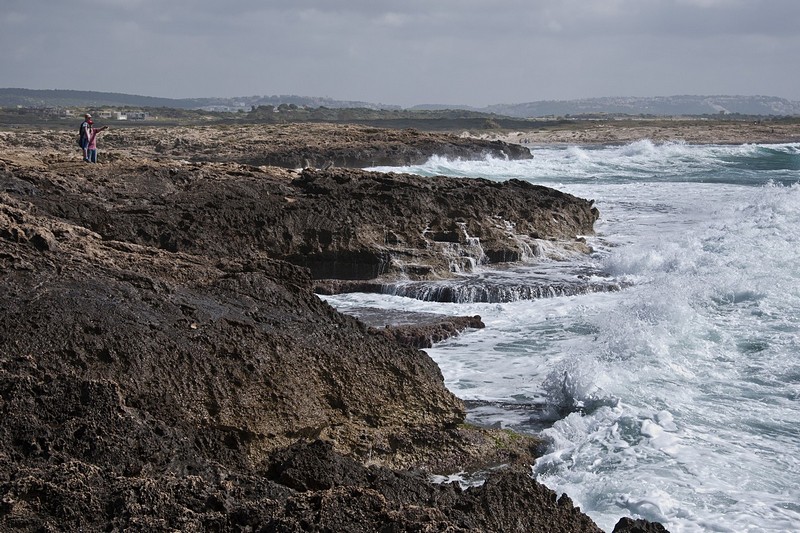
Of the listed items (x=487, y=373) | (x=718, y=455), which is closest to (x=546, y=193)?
(x=487, y=373)

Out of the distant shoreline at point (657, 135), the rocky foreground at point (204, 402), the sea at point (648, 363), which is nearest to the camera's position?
the rocky foreground at point (204, 402)

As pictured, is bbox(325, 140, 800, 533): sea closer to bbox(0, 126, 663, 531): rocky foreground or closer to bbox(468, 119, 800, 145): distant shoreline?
bbox(0, 126, 663, 531): rocky foreground

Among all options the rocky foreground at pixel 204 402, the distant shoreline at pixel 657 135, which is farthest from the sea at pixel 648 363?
the distant shoreline at pixel 657 135

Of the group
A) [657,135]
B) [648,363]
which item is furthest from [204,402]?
[657,135]

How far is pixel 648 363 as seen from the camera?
34.6 ft

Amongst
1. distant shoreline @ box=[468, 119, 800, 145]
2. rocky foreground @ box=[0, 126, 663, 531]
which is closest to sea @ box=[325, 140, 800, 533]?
rocky foreground @ box=[0, 126, 663, 531]

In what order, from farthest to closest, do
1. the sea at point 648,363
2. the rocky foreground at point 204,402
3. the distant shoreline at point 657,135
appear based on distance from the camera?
the distant shoreline at point 657,135
the sea at point 648,363
the rocky foreground at point 204,402

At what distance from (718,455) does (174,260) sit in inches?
191

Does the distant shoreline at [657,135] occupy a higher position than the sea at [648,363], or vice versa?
the distant shoreline at [657,135]

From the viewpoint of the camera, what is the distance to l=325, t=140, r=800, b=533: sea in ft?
23.8

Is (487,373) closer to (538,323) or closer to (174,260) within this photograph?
(538,323)

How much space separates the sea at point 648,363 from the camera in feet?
23.8

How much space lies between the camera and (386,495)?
5.05 metres

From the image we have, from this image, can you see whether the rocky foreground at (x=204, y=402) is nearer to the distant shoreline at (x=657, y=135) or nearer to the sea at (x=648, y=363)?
the sea at (x=648, y=363)
